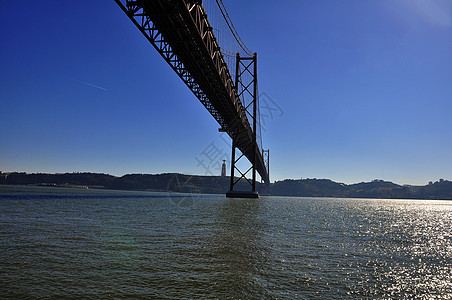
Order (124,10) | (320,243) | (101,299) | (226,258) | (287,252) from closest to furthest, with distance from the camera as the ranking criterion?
(101,299)
(226,258)
(287,252)
(320,243)
(124,10)

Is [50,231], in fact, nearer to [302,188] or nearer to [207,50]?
[207,50]

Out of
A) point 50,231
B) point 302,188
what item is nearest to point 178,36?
point 50,231

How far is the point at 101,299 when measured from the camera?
→ 3.50 meters

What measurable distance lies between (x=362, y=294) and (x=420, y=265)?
313 centimetres

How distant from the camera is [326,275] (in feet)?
16.3

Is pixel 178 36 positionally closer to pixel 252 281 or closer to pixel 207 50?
pixel 207 50

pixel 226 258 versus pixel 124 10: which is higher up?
pixel 124 10

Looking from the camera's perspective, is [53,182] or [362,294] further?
[53,182]

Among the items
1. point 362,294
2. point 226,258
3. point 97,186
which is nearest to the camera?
point 362,294

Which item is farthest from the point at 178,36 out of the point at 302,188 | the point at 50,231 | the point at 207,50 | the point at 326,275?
the point at 302,188

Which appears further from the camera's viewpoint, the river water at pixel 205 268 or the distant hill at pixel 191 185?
the distant hill at pixel 191 185

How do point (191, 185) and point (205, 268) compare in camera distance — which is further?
point (191, 185)

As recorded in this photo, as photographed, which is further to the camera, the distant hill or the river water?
the distant hill

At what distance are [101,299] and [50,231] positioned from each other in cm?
600
